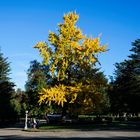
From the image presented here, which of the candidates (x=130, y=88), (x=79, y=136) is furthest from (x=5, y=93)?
(x=79, y=136)

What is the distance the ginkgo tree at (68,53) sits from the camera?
2041 inches

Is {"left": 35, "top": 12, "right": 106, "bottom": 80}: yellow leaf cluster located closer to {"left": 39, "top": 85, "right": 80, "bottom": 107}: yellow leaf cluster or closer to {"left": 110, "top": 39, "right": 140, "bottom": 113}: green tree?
{"left": 39, "top": 85, "right": 80, "bottom": 107}: yellow leaf cluster

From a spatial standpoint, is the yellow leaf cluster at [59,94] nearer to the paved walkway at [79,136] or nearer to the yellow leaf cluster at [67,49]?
the yellow leaf cluster at [67,49]

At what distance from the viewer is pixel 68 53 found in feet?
172

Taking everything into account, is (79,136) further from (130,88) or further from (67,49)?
(130,88)

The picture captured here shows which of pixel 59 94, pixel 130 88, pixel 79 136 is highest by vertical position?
pixel 130 88

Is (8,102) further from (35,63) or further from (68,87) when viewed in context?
(35,63)

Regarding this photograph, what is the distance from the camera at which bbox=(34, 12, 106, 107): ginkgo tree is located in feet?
170

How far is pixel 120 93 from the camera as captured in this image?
3519 inches

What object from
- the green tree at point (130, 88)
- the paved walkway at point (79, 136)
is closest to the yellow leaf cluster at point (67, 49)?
the paved walkway at point (79, 136)

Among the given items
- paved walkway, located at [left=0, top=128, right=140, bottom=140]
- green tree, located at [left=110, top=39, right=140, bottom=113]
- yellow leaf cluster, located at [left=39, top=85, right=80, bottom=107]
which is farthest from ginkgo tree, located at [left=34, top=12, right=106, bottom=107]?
green tree, located at [left=110, top=39, right=140, bottom=113]

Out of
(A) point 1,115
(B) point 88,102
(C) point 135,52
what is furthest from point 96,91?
(C) point 135,52

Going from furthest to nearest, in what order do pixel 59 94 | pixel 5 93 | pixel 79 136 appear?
pixel 5 93 < pixel 59 94 < pixel 79 136

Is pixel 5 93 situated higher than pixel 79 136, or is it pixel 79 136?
pixel 5 93
